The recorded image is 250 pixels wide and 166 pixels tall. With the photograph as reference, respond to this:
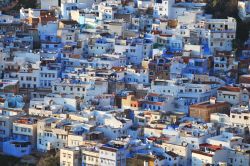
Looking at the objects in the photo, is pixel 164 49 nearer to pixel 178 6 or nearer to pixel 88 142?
pixel 178 6

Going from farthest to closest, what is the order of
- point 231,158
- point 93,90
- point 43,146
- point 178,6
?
point 178,6, point 93,90, point 43,146, point 231,158

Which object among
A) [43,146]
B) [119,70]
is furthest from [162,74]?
[43,146]

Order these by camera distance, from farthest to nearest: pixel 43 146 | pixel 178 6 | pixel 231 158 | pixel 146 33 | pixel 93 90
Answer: pixel 178 6 < pixel 146 33 < pixel 93 90 < pixel 43 146 < pixel 231 158

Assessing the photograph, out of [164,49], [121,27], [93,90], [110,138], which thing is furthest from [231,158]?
[121,27]

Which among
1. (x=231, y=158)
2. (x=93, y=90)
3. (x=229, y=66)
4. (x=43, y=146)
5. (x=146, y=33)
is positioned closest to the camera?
(x=231, y=158)

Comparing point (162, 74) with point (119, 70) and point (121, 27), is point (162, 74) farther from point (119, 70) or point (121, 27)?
point (121, 27)

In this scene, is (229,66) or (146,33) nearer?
(229,66)
